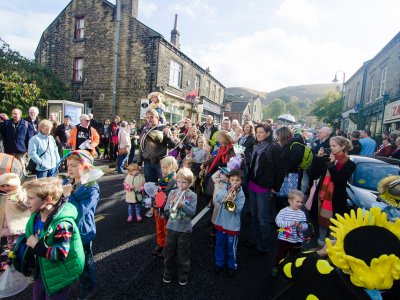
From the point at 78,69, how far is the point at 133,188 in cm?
1666

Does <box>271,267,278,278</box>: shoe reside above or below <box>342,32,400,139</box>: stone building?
below

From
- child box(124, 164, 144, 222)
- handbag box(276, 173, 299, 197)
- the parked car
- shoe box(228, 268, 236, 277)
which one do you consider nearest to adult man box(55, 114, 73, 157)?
child box(124, 164, 144, 222)

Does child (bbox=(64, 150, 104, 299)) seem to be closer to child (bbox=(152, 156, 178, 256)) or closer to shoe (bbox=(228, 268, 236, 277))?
child (bbox=(152, 156, 178, 256))

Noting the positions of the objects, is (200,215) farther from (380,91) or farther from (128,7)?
(380,91)

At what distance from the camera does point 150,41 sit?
52.3 feet

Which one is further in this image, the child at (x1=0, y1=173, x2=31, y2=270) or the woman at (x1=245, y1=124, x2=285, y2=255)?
the woman at (x1=245, y1=124, x2=285, y2=255)

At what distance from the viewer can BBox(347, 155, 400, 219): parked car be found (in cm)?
421

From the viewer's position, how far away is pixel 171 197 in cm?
324

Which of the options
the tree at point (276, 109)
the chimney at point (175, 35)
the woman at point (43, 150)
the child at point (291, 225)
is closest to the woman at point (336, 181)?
the child at point (291, 225)

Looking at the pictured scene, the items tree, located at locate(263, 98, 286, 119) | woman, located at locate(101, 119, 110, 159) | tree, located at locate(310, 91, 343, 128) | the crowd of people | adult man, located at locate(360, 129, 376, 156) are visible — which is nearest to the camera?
the crowd of people

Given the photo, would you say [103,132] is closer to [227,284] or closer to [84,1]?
[227,284]

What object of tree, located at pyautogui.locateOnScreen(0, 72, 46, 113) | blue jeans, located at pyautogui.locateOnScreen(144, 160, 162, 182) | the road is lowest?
the road

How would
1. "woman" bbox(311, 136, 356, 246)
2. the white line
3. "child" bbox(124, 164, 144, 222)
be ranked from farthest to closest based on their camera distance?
the white line → "child" bbox(124, 164, 144, 222) → "woman" bbox(311, 136, 356, 246)

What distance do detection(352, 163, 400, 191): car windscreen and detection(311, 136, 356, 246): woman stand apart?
140 cm
